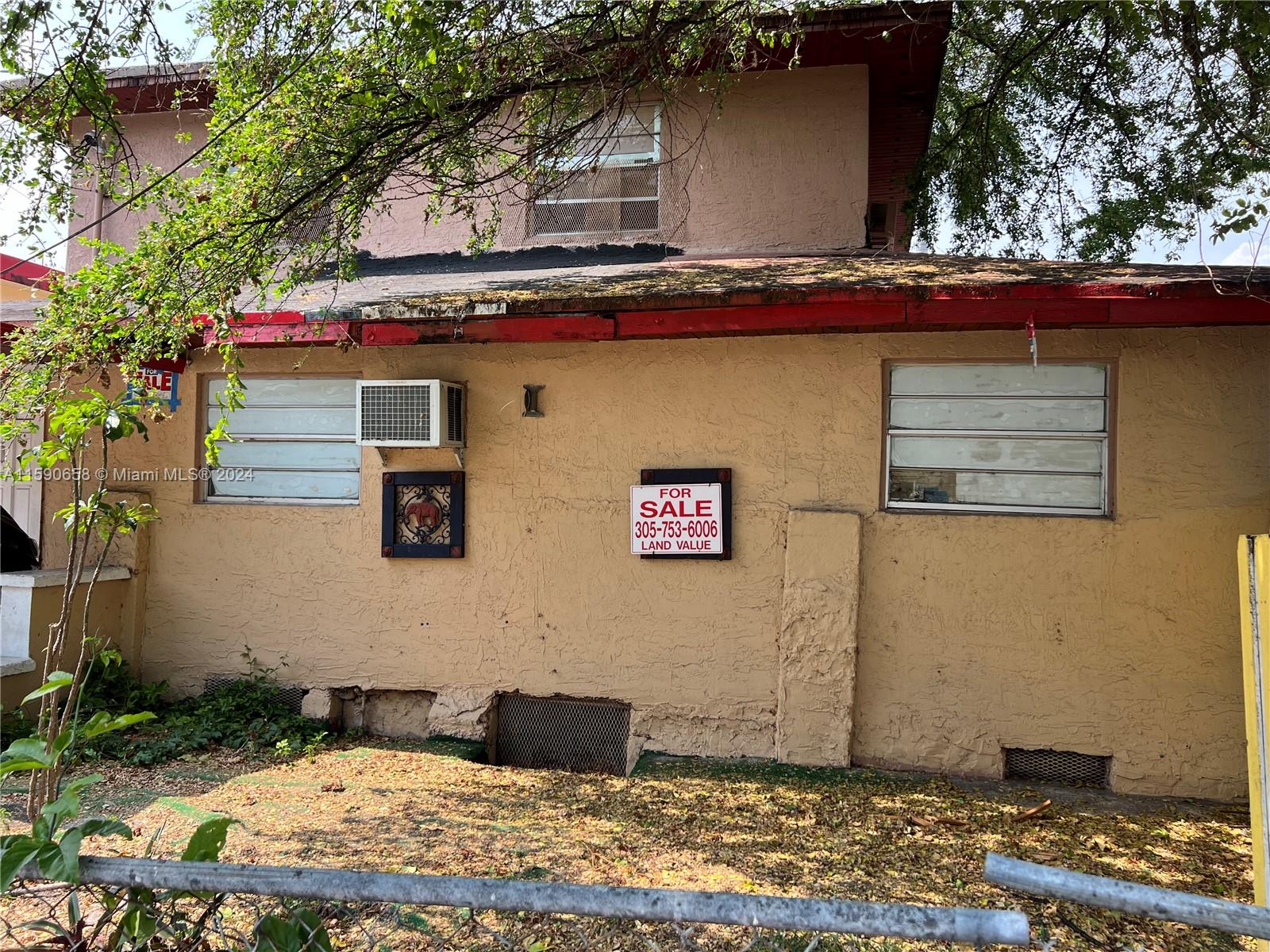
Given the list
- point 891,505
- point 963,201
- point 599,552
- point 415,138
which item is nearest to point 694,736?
point 599,552

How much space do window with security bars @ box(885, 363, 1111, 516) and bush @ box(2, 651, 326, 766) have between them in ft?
14.1

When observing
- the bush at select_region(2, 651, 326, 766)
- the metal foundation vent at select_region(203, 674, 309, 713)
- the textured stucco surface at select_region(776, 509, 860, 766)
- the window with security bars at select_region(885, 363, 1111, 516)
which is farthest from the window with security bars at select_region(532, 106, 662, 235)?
the bush at select_region(2, 651, 326, 766)

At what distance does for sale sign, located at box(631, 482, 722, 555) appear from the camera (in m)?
5.28

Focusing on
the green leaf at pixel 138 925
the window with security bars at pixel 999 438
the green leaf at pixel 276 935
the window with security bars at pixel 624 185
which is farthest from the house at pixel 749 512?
the green leaf at pixel 138 925

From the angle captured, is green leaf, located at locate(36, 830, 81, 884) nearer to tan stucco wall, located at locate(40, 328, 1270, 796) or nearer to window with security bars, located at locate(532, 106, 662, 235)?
tan stucco wall, located at locate(40, 328, 1270, 796)

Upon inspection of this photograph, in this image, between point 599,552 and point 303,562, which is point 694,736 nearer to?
point 599,552

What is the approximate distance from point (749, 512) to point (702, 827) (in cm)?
192

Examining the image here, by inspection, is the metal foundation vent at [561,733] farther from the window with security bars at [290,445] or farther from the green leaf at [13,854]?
the green leaf at [13,854]

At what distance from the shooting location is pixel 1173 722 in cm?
470

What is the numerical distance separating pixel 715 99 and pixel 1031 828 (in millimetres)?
4813

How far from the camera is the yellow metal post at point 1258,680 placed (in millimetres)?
2496

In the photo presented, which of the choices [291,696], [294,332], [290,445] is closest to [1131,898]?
[294,332]

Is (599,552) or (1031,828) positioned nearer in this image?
(1031,828)

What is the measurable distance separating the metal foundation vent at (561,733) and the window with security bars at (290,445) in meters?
1.96
